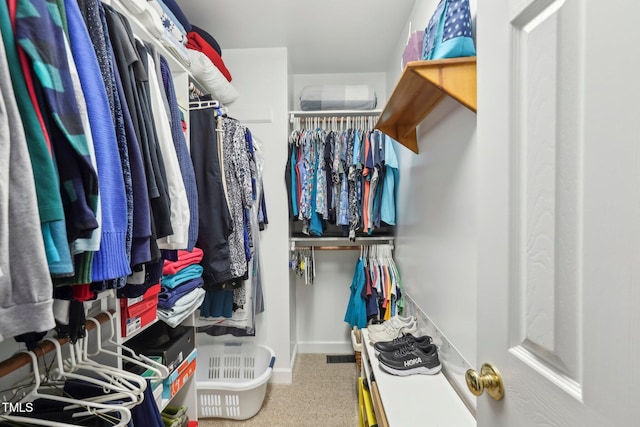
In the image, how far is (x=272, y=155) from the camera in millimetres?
2232

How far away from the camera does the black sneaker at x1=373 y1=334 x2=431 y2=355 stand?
1445mm

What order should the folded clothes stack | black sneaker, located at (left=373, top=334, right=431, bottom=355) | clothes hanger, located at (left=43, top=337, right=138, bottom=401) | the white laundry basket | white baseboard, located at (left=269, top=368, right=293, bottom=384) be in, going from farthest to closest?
1. white baseboard, located at (left=269, top=368, right=293, bottom=384)
2. the white laundry basket
3. black sneaker, located at (left=373, top=334, right=431, bottom=355)
4. the folded clothes stack
5. clothes hanger, located at (left=43, top=337, right=138, bottom=401)

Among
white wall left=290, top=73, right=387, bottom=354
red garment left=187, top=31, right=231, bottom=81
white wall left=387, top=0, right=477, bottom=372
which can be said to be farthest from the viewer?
white wall left=290, top=73, right=387, bottom=354

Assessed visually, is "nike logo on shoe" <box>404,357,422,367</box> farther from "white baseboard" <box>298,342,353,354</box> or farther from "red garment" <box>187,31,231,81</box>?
"red garment" <box>187,31,231,81</box>

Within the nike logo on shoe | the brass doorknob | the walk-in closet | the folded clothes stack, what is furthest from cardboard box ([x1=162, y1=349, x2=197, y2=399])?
the brass doorknob

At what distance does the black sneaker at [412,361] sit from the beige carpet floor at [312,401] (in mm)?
698

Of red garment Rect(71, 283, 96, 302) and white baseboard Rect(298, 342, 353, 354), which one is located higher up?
red garment Rect(71, 283, 96, 302)

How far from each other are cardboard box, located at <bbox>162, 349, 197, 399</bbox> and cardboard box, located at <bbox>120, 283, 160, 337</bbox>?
12.7 inches

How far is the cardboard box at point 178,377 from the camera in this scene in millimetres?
1250

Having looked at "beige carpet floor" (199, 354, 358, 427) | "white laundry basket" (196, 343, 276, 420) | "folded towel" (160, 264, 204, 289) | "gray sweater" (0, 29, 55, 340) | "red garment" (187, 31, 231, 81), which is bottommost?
"beige carpet floor" (199, 354, 358, 427)

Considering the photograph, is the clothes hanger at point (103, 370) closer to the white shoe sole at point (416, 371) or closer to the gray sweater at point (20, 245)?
the gray sweater at point (20, 245)

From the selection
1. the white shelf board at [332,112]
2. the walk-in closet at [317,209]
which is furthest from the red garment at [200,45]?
the white shelf board at [332,112]

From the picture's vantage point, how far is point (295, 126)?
8.18ft

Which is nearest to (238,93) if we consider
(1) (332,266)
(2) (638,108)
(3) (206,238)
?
(3) (206,238)
